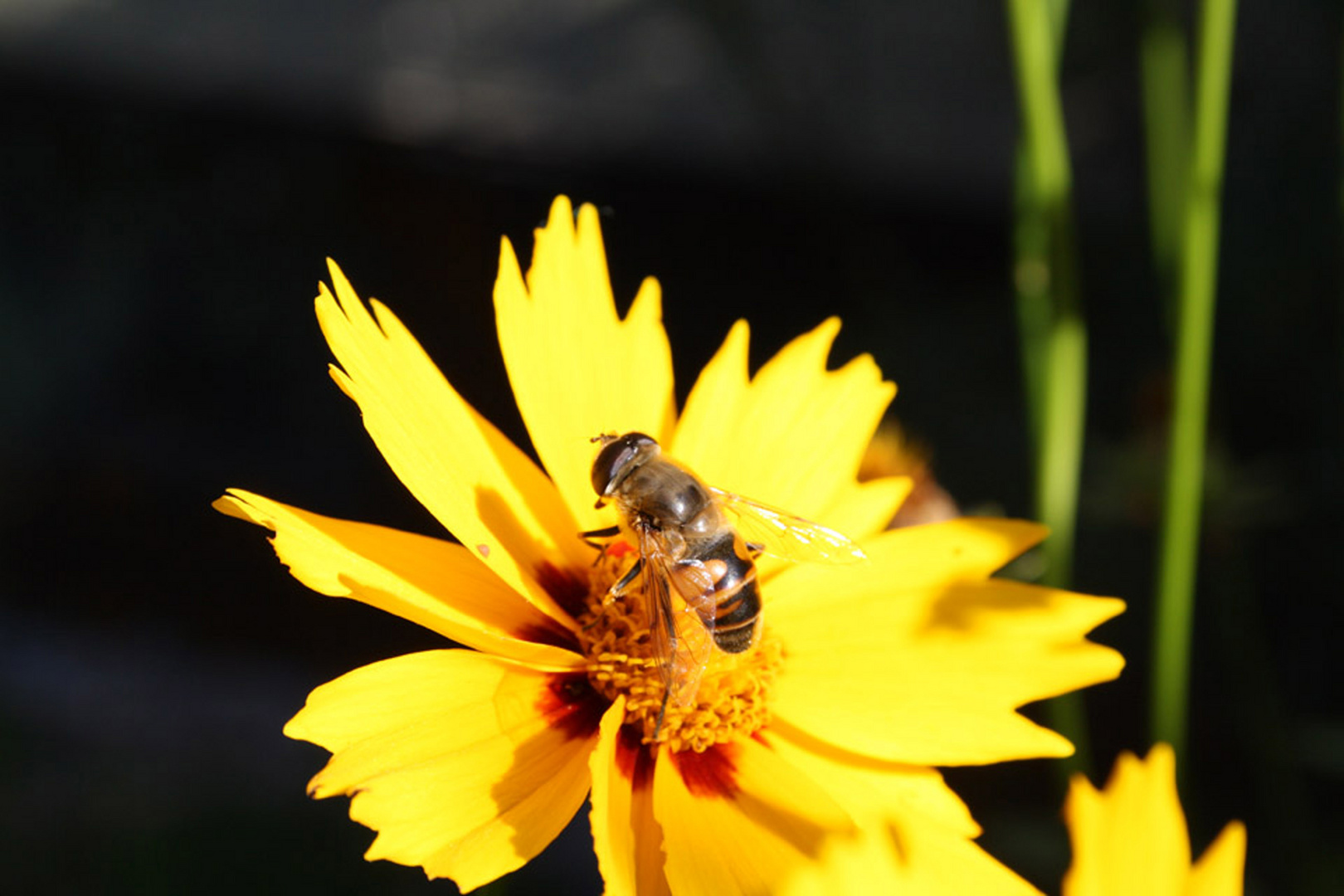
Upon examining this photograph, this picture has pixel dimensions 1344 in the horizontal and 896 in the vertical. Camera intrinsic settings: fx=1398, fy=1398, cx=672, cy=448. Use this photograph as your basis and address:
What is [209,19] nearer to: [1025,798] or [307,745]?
[307,745]

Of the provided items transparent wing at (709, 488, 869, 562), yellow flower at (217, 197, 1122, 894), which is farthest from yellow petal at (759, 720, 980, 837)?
transparent wing at (709, 488, 869, 562)

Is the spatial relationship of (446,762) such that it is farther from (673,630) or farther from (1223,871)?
(1223,871)

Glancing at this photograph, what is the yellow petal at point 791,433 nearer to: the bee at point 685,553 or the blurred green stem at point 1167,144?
the bee at point 685,553

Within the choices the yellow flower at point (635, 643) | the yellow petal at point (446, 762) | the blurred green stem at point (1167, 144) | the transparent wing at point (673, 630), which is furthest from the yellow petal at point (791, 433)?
the blurred green stem at point (1167, 144)

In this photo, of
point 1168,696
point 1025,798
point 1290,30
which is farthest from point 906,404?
point 1168,696

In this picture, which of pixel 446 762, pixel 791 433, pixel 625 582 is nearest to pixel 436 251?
pixel 791 433
